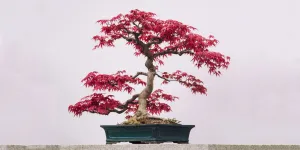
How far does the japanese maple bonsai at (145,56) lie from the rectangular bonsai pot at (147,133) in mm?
107

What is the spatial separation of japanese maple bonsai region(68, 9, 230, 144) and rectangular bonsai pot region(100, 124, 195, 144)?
0.35 feet

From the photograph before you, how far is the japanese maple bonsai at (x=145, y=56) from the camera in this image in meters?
7.38

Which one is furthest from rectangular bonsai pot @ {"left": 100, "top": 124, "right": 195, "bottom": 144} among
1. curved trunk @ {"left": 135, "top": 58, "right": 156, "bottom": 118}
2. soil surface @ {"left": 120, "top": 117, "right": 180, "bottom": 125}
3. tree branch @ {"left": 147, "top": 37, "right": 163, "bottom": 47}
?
tree branch @ {"left": 147, "top": 37, "right": 163, "bottom": 47}

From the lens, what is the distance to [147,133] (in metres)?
7.08

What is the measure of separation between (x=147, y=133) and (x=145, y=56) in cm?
101

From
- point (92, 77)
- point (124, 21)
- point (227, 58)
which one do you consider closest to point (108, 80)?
point (92, 77)

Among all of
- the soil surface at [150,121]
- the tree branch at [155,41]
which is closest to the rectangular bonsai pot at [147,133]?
the soil surface at [150,121]

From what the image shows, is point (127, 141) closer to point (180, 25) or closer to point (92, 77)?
point (92, 77)

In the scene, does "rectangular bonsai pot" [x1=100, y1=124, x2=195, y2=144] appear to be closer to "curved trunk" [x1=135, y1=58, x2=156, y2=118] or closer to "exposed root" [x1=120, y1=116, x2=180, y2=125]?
"exposed root" [x1=120, y1=116, x2=180, y2=125]

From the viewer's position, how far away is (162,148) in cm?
680

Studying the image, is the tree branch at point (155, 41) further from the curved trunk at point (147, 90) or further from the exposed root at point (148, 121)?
the exposed root at point (148, 121)

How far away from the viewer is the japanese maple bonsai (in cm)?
738

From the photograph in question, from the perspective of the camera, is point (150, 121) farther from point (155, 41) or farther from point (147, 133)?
point (155, 41)

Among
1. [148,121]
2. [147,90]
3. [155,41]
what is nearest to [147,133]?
[148,121]
